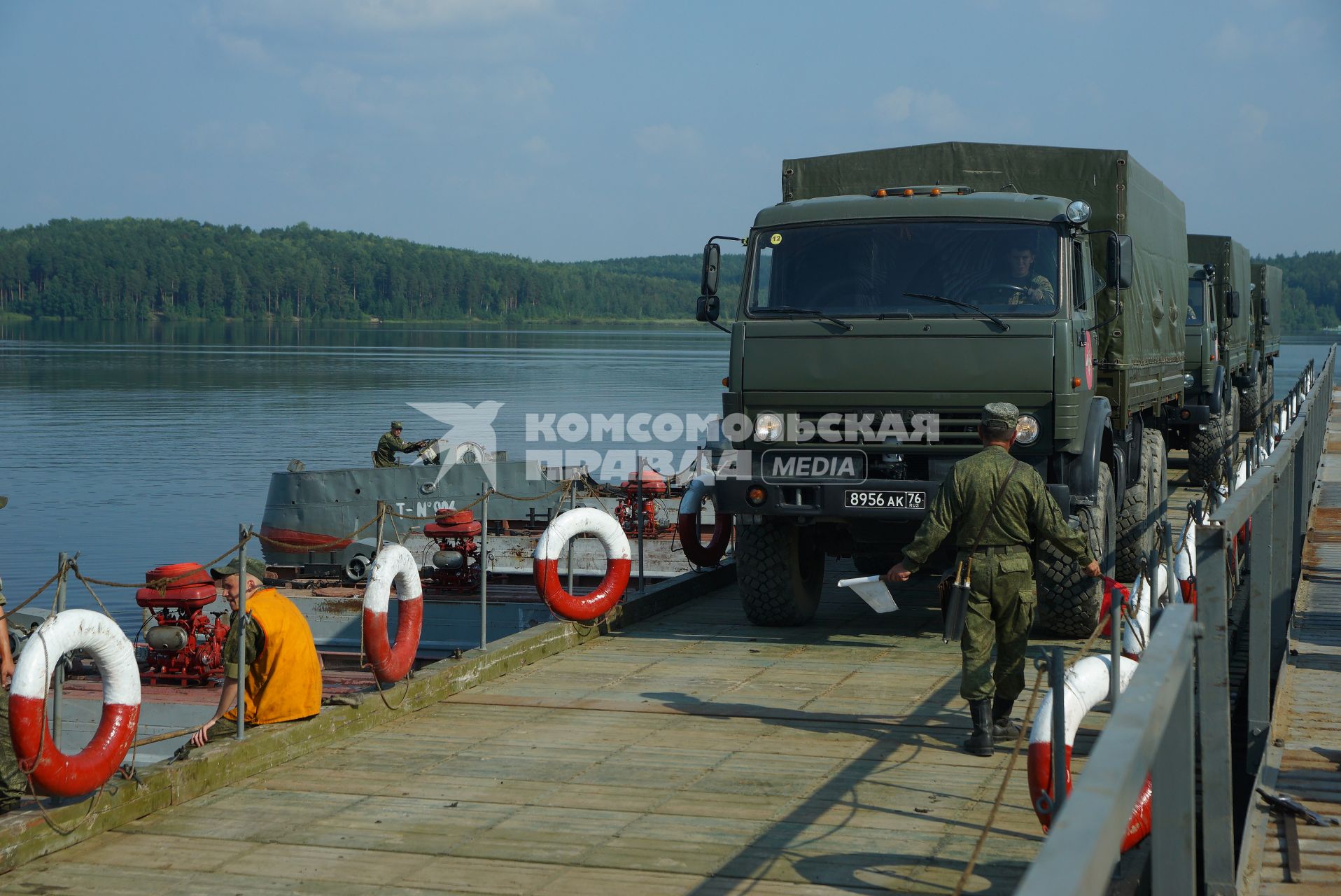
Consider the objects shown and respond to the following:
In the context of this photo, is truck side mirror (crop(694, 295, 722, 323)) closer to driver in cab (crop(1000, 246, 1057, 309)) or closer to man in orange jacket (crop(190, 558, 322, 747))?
driver in cab (crop(1000, 246, 1057, 309))

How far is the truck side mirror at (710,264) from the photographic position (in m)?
9.88

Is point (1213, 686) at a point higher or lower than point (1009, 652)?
higher

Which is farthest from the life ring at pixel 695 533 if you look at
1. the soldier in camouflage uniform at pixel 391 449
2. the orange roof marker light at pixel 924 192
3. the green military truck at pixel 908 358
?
the soldier in camouflage uniform at pixel 391 449

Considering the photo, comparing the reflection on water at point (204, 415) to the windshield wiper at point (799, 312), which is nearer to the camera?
the windshield wiper at point (799, 312)

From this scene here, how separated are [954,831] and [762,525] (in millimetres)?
4607

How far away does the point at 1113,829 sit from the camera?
2072mm

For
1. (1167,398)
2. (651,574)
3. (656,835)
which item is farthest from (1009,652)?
(651,574)

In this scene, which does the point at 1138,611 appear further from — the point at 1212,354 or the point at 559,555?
the point at 1212,354

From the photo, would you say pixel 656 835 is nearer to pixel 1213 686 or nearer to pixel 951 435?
pixel 1213 686

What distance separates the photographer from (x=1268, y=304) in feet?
107

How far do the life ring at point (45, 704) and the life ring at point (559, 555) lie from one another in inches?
157

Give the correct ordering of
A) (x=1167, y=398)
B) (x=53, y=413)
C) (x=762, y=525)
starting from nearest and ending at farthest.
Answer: (x=762, y=525)
(x=1167, y=398)
(x=53, y=413)

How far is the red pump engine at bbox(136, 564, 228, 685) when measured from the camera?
14.9m

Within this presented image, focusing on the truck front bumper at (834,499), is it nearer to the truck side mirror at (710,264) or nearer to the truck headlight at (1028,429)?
the truck headlight at (1028,429)
